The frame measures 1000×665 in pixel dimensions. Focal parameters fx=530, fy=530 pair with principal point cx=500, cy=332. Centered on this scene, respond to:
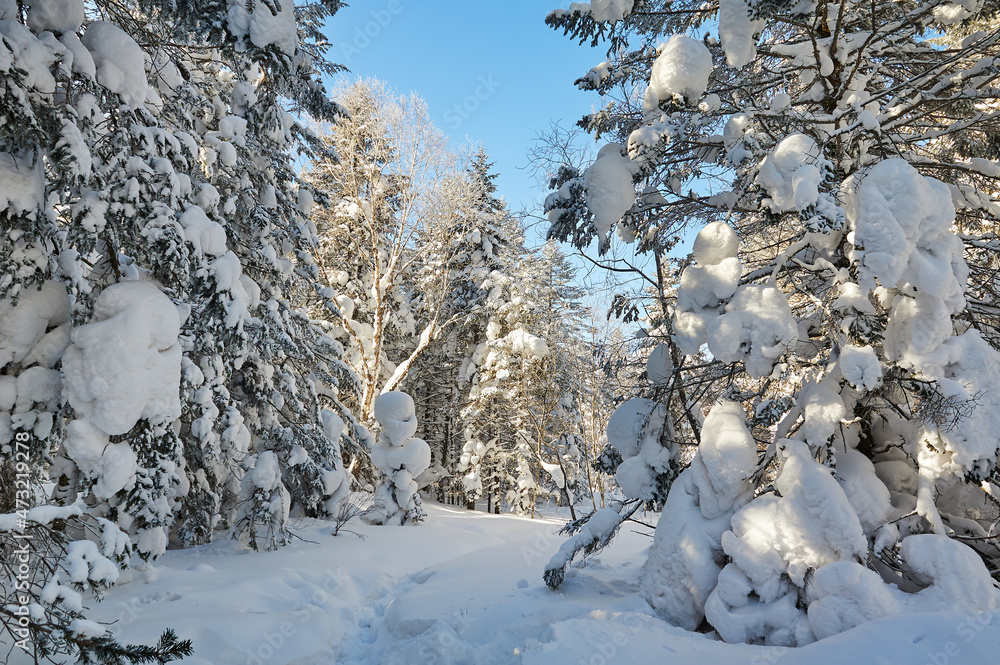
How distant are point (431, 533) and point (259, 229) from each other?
20.3 ft

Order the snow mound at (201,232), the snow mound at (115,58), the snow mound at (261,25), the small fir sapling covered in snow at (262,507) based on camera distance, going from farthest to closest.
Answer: the small fir sapling covered in snow at (262,507)
the snow mound at (201,232)
the snow mound at (261,25)
the snow mound at (115,58)

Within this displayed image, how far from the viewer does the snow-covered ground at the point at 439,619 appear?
2.84m

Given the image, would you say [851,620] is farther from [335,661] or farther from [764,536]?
[335,661]

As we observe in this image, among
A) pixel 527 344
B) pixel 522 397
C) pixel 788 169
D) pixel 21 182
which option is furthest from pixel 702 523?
pixel 522 397

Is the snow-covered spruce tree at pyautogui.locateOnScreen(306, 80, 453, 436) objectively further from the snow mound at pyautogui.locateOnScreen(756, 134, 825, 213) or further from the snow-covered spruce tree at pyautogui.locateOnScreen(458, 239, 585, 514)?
the snow mound at pyautogui.locateOnScreen(756, 134, 825, 213)

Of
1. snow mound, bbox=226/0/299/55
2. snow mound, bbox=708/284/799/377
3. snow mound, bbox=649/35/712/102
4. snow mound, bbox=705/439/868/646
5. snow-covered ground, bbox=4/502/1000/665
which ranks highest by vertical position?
snow mound, bbox=649/35/712/102

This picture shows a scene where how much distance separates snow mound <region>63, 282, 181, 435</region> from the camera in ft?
10.6

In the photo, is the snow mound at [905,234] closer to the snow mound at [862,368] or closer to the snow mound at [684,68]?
the snow mound at [862,368]

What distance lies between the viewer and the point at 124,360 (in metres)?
3.31

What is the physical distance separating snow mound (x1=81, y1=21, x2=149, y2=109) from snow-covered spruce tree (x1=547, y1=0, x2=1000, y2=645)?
11.9ft

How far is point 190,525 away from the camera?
701cm

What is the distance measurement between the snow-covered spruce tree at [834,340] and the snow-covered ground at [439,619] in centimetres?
53

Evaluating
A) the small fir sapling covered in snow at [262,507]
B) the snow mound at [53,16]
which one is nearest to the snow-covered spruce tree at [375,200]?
the small fir sapling covered in snow at [262,507]

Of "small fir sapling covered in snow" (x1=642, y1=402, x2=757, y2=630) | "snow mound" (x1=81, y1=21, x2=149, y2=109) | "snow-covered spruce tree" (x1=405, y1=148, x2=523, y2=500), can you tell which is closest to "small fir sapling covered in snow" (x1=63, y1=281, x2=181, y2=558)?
"snow mound" (x1=81, y1=21, x2=149, y2=109)
